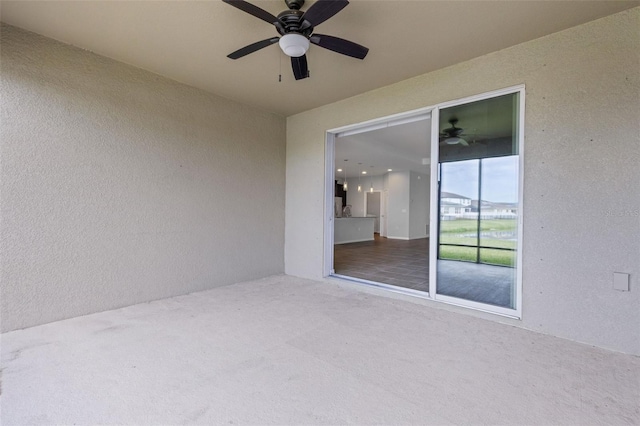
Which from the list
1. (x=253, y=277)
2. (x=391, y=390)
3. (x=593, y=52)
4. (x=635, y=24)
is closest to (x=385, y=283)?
(x=253, y=277)

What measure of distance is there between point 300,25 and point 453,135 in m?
2.15

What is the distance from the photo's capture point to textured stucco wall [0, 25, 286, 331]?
2.71m

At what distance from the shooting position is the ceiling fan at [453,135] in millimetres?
3333

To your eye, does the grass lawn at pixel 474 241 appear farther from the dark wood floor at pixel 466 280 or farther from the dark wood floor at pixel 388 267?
the dark wood floor at pixel 388 267

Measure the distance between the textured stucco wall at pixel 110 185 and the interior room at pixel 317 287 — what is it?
0.02m

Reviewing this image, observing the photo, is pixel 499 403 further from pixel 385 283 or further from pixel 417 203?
pixel 417 203

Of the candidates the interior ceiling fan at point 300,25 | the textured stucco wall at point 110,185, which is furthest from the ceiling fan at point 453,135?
the textured stucco wall at point 110,185

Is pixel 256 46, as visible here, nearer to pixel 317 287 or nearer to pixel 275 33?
pixel 275 33

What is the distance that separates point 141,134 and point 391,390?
3.67 meters

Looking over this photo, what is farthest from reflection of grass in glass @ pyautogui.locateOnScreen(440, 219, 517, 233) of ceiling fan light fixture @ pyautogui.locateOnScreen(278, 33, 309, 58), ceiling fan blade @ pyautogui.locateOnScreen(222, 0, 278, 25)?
ceiling fan blade @ pyautogui.locateOnScreen(222, 0, 278, 25)

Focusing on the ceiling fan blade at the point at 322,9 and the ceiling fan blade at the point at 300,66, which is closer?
the ceiling fan blade at the point at 322,9

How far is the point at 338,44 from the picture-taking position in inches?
91.7

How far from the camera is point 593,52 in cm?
251

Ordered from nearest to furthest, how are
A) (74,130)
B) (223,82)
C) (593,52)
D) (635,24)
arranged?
(635,24) < (593,52) < (74,130) < (223,82)
